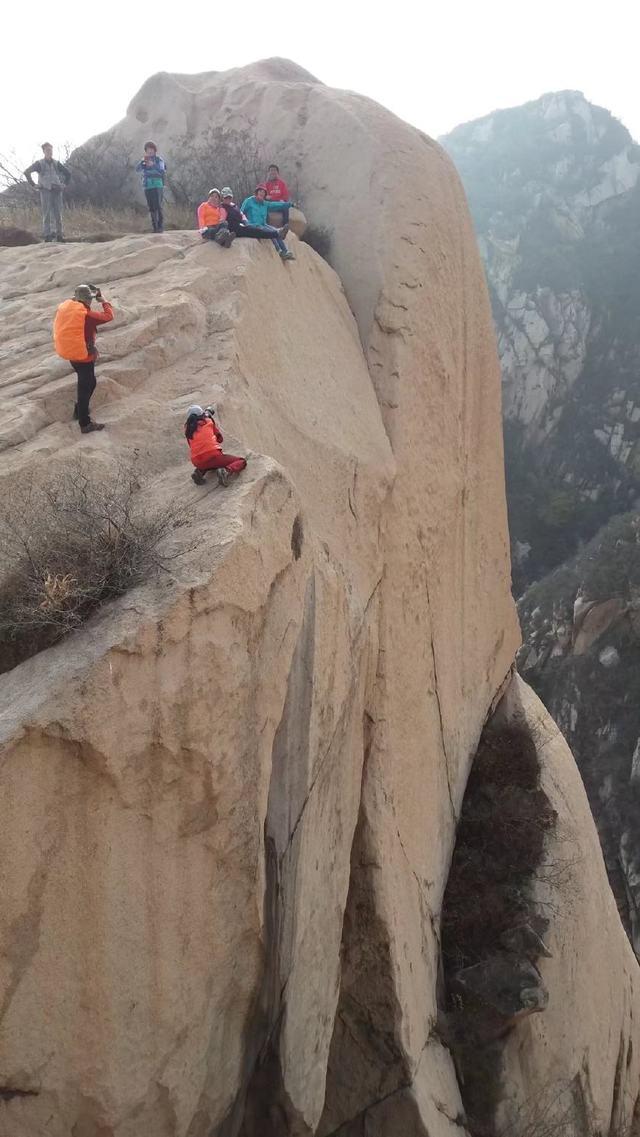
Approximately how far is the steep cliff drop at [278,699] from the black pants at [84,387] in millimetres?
123

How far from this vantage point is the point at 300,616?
175 inches

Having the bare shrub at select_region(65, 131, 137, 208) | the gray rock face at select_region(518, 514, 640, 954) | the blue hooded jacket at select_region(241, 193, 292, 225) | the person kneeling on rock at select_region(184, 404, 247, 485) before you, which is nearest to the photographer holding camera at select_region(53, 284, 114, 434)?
the person kneeling on rock at select_region(184, 404, 247, 485)

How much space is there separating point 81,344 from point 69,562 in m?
1.84

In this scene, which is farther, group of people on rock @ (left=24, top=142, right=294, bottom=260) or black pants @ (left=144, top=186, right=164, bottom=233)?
black pants @ (left=144, top=186, right=164, bottom=233)

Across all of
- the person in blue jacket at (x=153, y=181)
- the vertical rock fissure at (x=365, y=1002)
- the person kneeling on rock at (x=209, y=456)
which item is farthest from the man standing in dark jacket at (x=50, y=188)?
the vertical rock fissure at (x=365, y=1002)

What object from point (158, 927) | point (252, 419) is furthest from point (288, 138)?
point (158, 927)

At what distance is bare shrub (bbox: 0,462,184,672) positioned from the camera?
143 inches

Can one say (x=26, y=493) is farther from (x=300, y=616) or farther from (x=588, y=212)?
(x=588, y=212)

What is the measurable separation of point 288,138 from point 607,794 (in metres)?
19.6

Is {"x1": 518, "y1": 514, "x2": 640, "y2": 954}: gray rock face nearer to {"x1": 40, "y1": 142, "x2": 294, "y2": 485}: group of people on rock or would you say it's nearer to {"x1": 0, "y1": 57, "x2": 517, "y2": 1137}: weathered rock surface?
{"x1": 0, "y1": 57, "x2": 517, "y2": 1137}: weathered rock surface

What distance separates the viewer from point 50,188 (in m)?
8.81

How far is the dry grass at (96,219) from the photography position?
31.3 feet

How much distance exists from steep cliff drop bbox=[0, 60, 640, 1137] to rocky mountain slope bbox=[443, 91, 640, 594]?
110 feet

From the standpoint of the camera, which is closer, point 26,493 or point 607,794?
point 26,493
